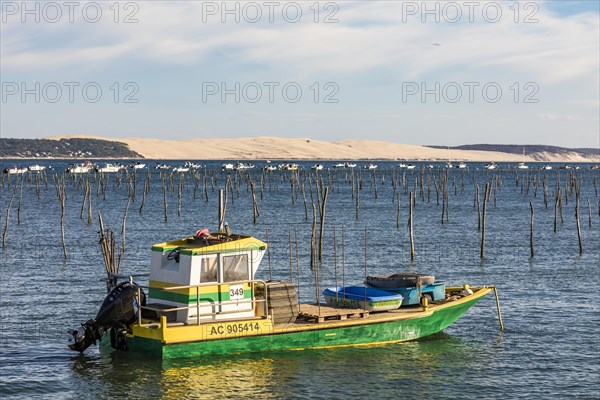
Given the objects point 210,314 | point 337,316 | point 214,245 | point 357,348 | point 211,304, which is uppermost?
point 214,245

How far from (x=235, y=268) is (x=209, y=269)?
0.78m

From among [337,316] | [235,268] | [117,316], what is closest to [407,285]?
[337,316]

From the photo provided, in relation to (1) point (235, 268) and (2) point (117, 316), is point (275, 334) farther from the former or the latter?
(2) point (117, 316)

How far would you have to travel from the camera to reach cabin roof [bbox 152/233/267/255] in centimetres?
2366

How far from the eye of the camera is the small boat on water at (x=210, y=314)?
2350 cm

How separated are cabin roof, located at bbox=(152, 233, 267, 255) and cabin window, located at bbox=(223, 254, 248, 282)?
234mm

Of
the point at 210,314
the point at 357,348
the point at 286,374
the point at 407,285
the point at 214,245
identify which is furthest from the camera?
the point at 407,285

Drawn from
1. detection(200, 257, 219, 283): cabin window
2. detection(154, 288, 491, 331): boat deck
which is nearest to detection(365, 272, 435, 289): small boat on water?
detection(154, 288, 491, 331): boat deck

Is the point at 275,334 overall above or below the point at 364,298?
below

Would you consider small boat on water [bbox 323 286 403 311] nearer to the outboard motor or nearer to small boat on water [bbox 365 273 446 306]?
small boat on water [bbox 365 273 446 306]

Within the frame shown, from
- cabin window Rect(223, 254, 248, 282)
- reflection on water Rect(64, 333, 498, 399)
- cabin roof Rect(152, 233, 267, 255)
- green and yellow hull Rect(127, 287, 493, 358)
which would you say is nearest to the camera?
reflection on water Rect(64, 333, 498, 399)

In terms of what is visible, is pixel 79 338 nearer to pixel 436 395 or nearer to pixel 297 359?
pixel 297 359

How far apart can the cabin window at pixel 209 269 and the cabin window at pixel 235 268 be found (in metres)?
0.26

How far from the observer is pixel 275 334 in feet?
80.0
